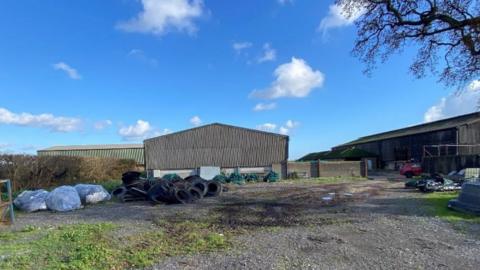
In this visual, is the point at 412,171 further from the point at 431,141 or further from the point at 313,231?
the point at 313,231

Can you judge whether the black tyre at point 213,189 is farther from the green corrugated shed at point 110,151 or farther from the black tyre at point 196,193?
the green corrugated shed at point 110,151

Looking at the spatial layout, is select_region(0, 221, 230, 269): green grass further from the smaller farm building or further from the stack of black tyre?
the smaller farm building

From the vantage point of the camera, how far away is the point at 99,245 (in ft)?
24.4

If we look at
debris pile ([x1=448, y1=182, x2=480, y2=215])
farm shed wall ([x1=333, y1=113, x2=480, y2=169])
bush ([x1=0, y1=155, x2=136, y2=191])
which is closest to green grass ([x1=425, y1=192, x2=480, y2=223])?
debris pile ([x1=448, y1=182, x2=480, y2=215])

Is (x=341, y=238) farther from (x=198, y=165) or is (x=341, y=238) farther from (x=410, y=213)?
→ (x=198, y=165)

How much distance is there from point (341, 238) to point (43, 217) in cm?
898

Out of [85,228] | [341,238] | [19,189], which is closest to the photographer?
[341,238]

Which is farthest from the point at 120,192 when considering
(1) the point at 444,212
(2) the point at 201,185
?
(1) the point at 444,212

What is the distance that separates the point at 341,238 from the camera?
8.05 m

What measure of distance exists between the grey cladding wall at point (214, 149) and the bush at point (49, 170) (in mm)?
6918

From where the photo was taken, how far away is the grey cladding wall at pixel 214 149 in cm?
3684

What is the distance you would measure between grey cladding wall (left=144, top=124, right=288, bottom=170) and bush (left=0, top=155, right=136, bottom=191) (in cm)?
692

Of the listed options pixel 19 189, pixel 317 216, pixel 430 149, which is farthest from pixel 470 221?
pixel 430 149

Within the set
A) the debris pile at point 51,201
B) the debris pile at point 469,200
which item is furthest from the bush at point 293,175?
the debris pile at point 51,201
